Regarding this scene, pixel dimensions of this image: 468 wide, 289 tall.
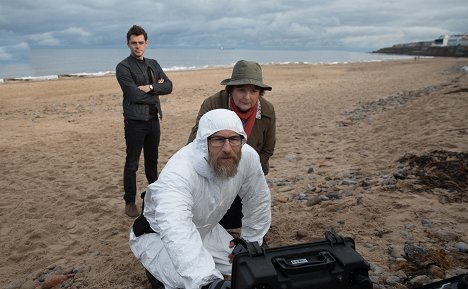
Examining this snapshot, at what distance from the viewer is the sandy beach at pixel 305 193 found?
362 centimetres

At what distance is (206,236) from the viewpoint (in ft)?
10.8

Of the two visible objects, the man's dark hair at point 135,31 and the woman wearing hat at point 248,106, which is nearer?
the woman wearing hat at point 248,106

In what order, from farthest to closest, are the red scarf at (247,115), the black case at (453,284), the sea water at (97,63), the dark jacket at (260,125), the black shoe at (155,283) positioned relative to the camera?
the sea water at (97,63) < the dark jacket at (260,125) < the red scarf at (247,115) < the black shoe at (155,283) < the black case at (453,284)

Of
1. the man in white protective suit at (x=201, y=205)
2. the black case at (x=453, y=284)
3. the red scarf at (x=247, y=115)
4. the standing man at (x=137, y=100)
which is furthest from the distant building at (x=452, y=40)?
the black case at (x=453, y=284)

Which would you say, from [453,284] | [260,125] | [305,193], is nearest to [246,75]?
[260,125]

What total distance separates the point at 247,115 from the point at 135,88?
68.2 inches

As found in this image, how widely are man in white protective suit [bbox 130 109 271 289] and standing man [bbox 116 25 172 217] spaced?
1.73 meters

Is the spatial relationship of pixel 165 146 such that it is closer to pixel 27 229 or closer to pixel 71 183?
pixel 71 183

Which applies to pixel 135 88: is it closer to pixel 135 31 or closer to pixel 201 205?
pixel 135 31

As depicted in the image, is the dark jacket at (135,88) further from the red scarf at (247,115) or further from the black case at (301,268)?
the black case at (301,268)

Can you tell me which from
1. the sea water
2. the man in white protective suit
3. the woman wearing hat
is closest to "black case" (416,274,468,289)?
the man in white protective suit

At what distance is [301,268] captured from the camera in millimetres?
1871

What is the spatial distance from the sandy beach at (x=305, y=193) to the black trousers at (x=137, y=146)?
0.57 m

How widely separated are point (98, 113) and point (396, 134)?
34.6ft
